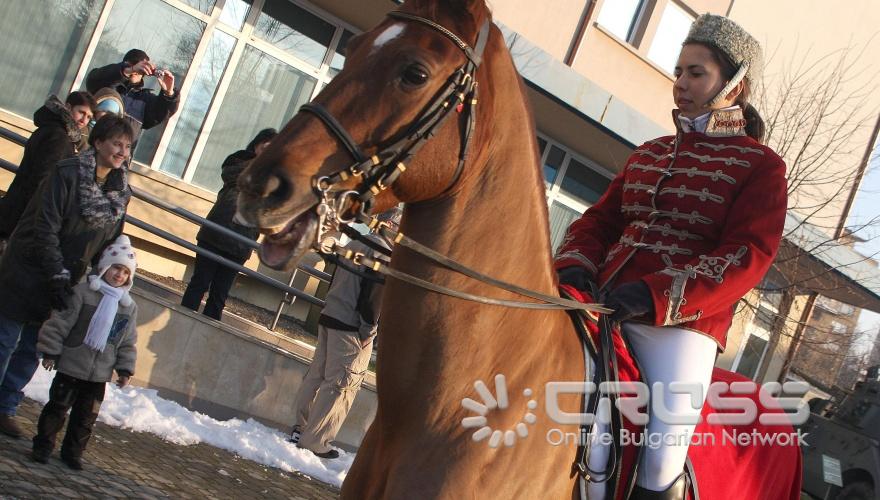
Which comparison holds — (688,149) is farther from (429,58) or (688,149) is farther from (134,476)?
(134,476)

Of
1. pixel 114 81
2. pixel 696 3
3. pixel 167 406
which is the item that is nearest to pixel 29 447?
pixel 167 406

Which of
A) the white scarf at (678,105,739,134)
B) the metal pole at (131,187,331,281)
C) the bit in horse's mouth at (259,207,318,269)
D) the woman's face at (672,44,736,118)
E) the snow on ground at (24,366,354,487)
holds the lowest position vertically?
the snow on ground at (24,366,354,487)

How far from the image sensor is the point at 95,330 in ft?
20.1

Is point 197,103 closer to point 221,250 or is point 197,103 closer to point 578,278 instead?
point 221,250

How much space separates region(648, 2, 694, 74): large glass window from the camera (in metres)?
16.7

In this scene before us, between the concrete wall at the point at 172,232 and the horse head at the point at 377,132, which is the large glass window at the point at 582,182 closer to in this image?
the concrete wall at the point at 172,232

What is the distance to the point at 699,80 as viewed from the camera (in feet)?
13.5

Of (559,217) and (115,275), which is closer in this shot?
(115,275)

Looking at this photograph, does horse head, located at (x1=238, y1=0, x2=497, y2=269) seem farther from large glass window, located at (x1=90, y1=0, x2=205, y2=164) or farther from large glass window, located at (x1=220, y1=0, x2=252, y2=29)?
large glass window, located at (x1=220, y1=0, x2=252, y2=29)

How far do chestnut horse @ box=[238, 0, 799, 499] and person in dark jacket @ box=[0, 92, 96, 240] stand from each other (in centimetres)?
536

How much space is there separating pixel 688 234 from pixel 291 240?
6.50 feet

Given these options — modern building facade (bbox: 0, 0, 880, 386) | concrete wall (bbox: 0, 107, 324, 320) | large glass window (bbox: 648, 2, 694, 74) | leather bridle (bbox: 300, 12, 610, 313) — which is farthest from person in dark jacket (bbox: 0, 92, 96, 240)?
large glass window (bbox: 648, 2, 694, 74)

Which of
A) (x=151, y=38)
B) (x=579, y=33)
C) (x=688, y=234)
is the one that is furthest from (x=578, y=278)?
(x=579, y=33)

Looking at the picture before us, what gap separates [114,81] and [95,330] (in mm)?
3940
